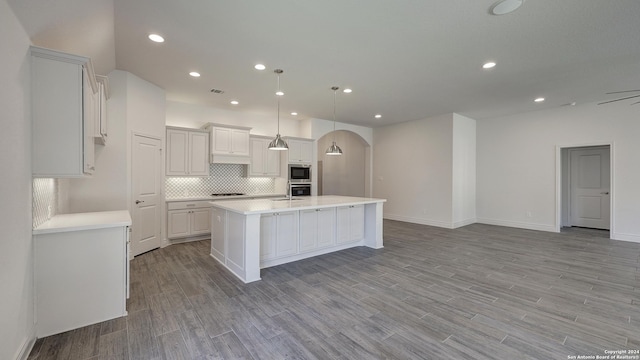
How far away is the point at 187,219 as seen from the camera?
17.1 ft

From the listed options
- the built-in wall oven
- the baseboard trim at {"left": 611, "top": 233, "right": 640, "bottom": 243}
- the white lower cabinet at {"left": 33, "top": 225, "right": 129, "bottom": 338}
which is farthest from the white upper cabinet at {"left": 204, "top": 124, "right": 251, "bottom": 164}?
the baseboard trim at {"left": 611, "top": 233, "right": 640, "bottom": 243}

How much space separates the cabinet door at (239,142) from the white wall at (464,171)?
5.13 m

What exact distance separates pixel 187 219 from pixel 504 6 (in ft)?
18.7

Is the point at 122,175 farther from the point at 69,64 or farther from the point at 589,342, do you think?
the point at 589,342

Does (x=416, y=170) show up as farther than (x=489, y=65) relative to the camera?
Yes

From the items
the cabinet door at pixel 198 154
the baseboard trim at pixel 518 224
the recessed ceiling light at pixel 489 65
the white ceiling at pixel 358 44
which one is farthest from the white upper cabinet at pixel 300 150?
the baseboard trim at pixel 518 224

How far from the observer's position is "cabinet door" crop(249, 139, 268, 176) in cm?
630

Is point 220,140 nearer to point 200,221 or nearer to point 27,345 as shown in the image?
point 200,221

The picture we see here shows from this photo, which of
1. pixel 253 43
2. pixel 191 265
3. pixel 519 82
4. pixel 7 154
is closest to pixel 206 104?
pixel 253 43

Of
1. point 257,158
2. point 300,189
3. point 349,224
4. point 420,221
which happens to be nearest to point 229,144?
point 257,158

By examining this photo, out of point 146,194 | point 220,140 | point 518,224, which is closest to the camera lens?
point 146,194

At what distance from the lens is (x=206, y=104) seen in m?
5.88

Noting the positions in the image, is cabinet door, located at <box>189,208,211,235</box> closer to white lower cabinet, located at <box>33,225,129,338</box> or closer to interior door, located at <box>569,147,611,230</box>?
white lower cabinet, located at <box>33,225,129,338</box>

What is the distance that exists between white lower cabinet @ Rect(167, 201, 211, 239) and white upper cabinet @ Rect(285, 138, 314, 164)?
2.40 metres
